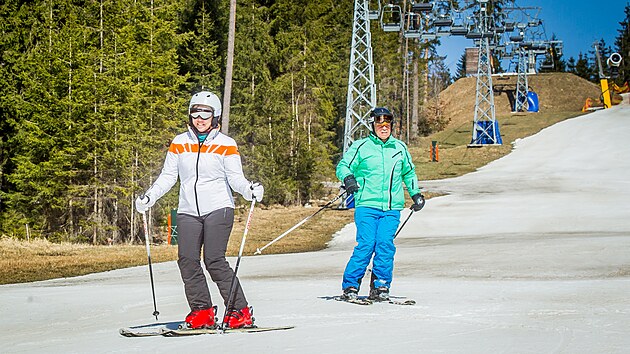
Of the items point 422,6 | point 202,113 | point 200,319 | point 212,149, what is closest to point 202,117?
point 202,113

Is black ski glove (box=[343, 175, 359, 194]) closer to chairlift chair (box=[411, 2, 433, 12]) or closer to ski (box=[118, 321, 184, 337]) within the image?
ski (box=[118, 321, 184, 337])

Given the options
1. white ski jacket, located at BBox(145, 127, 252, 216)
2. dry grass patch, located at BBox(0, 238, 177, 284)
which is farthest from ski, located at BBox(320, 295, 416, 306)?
dry grass patch, located at BBox(0, 238, 177, 284)

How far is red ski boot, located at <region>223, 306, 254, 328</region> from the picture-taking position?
274 inches

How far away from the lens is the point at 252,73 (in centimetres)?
3709

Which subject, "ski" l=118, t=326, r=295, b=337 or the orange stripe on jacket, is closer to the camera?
"ski" l=118, t=326, r=295, b=337

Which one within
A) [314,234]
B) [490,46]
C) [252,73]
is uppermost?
[490,46]

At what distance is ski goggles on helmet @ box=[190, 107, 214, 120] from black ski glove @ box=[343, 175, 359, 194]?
2.03 meters

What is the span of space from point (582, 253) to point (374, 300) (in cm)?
748

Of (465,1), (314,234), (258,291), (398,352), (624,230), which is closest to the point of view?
(398,352)

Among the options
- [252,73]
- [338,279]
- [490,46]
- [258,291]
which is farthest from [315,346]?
[490,46]

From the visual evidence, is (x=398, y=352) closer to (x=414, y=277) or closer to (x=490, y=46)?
(x=414, y=277)

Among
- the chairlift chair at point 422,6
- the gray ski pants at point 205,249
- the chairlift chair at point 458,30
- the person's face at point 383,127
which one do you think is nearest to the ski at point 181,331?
the gray ski pants at point 205,249

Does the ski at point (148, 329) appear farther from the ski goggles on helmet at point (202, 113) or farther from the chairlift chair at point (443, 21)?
the chairlift chair at point (443, 21)

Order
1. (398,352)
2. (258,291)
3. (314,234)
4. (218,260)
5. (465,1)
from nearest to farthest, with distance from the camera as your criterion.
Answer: (398,352), (218,260), (258,291), (314,234), (465,1)
